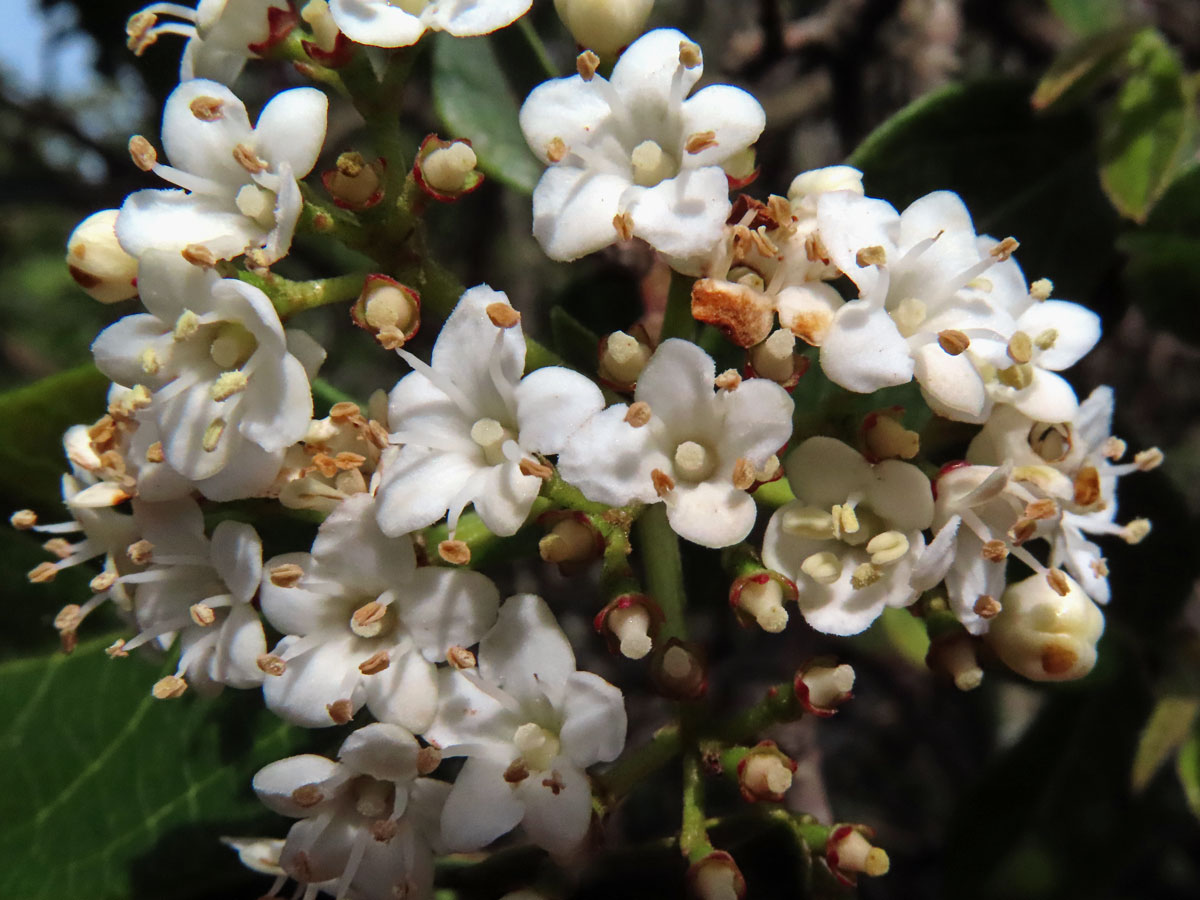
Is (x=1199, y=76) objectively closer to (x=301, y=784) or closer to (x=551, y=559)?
(x=551, y=559)

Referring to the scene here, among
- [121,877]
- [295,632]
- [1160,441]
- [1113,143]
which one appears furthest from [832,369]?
[1160,441]

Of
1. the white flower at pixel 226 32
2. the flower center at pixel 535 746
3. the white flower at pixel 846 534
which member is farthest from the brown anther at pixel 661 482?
the white flower at pixel 226 32

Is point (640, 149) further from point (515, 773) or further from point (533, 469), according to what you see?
point (515, 773)

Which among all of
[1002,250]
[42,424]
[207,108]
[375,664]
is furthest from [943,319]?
[42,424]

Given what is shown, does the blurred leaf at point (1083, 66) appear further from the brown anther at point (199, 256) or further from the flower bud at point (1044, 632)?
the brown anther at point (199, 256)

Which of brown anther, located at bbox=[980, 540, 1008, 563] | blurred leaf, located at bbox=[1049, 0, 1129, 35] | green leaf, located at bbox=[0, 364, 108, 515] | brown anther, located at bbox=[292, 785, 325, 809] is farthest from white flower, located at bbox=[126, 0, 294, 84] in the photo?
blurred leaf, located at bbox=[1049, 0, 1129, 35]

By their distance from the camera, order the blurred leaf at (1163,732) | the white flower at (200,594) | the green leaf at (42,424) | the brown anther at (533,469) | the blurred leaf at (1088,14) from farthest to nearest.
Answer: the blurred leaf at (1088,14) → the blurred leaf at (1163,732) → the green leaf at (42,424) → the white flower at (200,594) → the brown anther at (533,469)

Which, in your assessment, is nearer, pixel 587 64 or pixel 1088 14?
pixel 587 64
